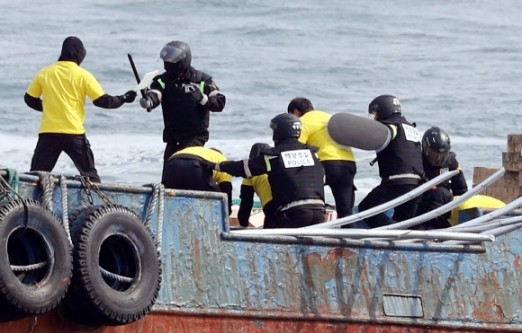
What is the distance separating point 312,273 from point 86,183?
1.79 meters

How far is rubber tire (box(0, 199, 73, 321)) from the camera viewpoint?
7.14 meters

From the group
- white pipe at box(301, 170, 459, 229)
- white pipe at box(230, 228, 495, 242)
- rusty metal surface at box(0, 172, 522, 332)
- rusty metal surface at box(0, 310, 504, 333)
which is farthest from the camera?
white pipe at box(301, 170, 459, 229)

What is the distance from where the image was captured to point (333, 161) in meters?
10.5

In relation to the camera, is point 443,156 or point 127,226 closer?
point 127,226

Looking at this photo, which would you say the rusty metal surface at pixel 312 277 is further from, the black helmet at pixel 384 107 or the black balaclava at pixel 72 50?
the black balaclava at pixel 72 50

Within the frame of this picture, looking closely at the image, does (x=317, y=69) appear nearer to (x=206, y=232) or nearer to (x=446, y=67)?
(x=446, y=67)

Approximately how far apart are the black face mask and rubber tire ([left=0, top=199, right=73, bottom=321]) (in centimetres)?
342

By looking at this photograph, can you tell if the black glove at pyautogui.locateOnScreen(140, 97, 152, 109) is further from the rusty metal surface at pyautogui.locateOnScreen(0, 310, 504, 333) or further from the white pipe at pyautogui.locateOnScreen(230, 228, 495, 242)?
the rusty metal surface at pyautogui.locateOnScreen(0, 310, 504, 333)

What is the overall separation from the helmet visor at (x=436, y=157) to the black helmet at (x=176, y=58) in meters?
2.16

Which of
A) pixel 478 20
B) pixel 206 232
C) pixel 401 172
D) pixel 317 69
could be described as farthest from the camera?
pixel 478 20

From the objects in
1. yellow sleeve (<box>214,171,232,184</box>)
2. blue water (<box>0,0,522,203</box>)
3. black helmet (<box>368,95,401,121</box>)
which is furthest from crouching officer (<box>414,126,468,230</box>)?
blue water (<box>0,0,522,203</box>)

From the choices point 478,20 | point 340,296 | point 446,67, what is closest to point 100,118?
point 446,67

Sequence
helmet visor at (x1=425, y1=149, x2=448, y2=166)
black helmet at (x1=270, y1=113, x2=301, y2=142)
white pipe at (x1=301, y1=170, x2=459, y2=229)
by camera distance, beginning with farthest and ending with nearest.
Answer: helmet visor at (x1=425, y1=149, x2=448, y2=166) → black helmet at (x1=270, y1=113, x2=301, y2=142) → white pipe at (x1=301, y1=170, x2=459, y2=229)

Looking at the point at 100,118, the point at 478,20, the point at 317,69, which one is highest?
the point at 478,20
